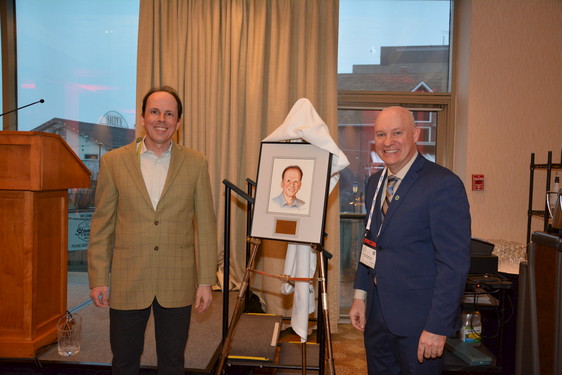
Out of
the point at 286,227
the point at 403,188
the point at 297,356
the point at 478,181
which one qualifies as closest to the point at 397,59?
the point at 478,181

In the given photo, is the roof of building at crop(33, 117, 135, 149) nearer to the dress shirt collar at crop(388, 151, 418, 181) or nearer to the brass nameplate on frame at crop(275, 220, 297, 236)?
the brass nameplate on frame at crop(275, 220, 297, 236)

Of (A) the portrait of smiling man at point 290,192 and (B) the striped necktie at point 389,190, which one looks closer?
(B) the striped necktie at point 389,190

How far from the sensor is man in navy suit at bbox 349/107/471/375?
152cm

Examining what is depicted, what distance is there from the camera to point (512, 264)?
3348mm

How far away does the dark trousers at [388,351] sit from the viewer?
5.31 ft

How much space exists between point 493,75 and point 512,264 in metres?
1.66

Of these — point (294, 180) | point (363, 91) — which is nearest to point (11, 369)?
point (294, 180)

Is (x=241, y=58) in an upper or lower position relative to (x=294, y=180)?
upper

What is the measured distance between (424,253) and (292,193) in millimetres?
766

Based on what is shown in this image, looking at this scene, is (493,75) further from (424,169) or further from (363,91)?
→ (424,169)

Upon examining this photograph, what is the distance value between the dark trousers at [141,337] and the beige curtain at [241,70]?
197 centimetres

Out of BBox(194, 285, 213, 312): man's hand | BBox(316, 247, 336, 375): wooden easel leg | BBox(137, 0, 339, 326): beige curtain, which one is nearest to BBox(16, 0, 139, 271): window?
BBox(137, 0, 339, 326): beige curtain

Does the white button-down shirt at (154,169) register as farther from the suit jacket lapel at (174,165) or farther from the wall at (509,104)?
the wall at (509,104)

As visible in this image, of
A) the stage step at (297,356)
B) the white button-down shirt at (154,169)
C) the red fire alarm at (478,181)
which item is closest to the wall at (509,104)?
the red fire alarm at (478,181)
